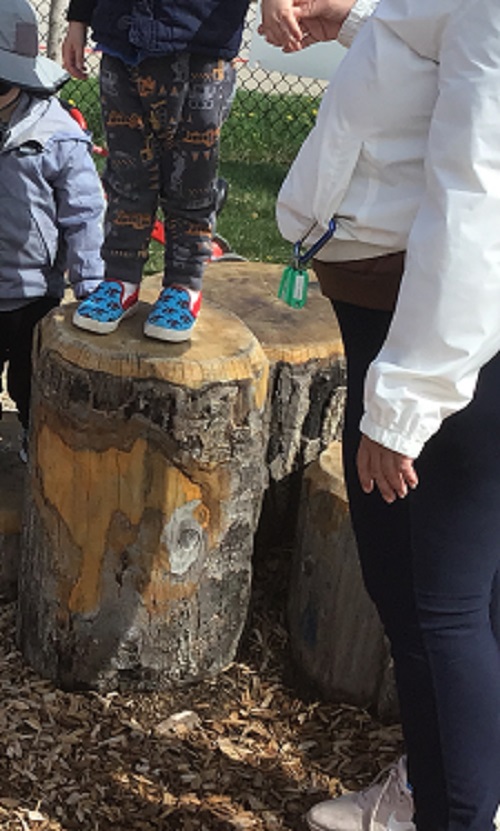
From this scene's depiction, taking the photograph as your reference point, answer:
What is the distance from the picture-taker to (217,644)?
9.46 ft

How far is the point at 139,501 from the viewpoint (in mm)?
2605

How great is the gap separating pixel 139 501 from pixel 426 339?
120cm

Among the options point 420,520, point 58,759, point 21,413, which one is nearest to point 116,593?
point 58,759

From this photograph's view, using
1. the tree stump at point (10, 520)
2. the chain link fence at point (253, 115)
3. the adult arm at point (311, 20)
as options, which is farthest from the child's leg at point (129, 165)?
the chain link fence at point (253, 115)

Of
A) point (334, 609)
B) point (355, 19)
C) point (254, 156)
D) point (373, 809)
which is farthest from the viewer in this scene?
point (254, 156)

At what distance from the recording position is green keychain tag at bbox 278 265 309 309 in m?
1.95

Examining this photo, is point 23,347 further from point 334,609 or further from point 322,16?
point 322,16

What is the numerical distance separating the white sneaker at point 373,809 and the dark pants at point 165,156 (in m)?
1.27

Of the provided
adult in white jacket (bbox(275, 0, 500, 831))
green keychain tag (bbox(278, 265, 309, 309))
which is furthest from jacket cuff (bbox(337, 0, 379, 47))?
green keychain tag (bbox(278, 265, 309, 309))

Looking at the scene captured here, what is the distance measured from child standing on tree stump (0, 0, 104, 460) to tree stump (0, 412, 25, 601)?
45cm

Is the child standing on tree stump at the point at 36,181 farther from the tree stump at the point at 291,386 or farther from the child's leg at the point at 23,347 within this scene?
the tree stump at the point at 291,386

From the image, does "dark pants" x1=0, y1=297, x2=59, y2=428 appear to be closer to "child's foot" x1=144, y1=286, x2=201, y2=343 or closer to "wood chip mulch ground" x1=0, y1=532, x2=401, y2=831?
"child's foot" x1=144, y1=286, x2=201, y2=343

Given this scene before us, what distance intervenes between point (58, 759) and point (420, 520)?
1.25 metres

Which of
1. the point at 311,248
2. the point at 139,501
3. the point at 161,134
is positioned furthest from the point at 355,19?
the point at 139,501
